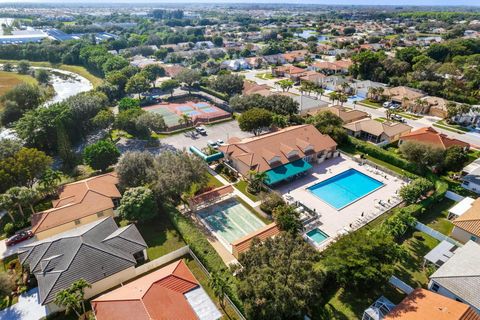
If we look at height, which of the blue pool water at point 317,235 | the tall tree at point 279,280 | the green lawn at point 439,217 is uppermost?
the tall tree at point 279,280

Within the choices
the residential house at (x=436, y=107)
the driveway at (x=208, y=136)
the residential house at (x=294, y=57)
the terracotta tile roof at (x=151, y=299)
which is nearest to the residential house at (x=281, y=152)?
the driveway at (x=208, y=136)

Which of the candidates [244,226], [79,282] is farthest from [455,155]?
[79,282]

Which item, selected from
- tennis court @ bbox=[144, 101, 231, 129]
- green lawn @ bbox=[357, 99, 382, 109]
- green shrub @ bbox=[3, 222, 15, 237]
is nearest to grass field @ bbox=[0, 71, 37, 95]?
tennis court @ bbox=[144, 101, 231, 129]

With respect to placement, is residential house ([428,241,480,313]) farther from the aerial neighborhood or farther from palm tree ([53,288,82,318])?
palm tree ([53,288,82,318])

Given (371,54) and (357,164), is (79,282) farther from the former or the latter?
(371,54)

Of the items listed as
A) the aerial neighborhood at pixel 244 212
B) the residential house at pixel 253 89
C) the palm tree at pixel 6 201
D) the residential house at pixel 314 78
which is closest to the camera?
the aerial neighborhood at pixel 244 212

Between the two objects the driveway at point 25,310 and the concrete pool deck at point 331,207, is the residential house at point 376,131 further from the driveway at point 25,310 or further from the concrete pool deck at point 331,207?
the driveway at point 25,310

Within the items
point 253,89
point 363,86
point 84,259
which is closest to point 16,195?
point 84,259
